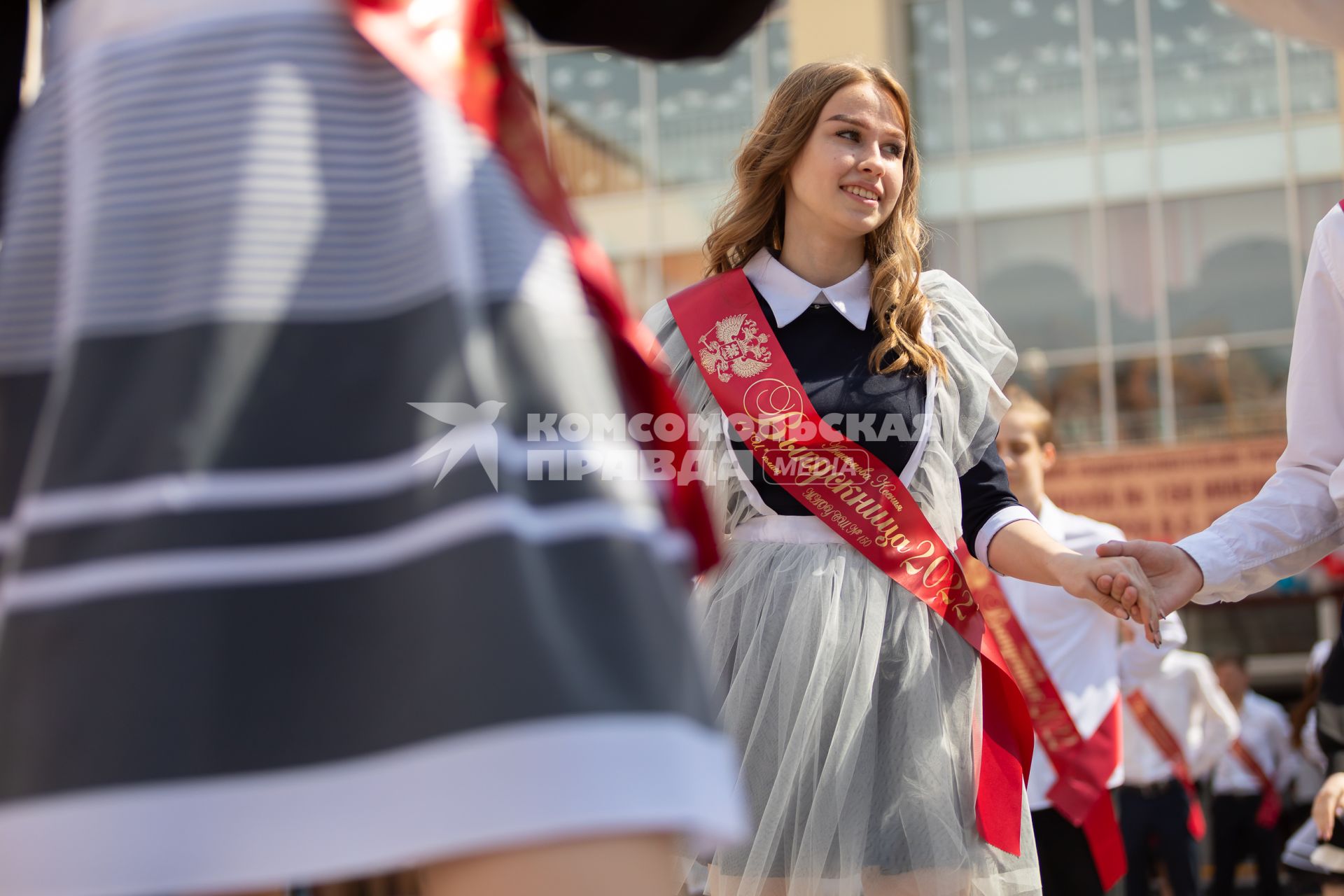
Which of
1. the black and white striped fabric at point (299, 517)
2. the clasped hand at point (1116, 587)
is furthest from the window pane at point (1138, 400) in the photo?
the black and white striped fabric at point (299, 517)

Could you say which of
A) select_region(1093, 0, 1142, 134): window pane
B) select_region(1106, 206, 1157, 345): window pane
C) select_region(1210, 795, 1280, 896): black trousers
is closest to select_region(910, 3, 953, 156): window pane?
select_region(1093, 0, 1142, 134): window pane

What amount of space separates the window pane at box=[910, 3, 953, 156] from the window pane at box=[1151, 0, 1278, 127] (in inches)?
85.9

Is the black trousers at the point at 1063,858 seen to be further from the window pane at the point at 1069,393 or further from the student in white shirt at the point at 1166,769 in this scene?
the window pane at the point at 1069,393

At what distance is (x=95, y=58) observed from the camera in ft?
3.92

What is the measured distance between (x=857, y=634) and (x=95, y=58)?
1939 millimetres

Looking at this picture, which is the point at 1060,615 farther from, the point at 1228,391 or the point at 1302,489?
the point at 1228,391

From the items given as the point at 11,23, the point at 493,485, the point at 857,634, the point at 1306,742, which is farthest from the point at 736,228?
the point at 1306,742

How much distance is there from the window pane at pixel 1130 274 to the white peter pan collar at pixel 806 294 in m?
14.4

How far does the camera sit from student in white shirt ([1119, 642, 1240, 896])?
7949 mm

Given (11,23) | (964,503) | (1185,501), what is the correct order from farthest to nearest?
(1185,501) → (964,503) → (11,23)

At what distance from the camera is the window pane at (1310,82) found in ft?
54.7

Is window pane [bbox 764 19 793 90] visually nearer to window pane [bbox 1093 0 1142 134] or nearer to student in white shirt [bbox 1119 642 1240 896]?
window pane [bbox 1093 0 1142 134]

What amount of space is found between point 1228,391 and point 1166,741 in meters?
9.32

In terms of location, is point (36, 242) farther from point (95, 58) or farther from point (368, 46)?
point (368, 46)
